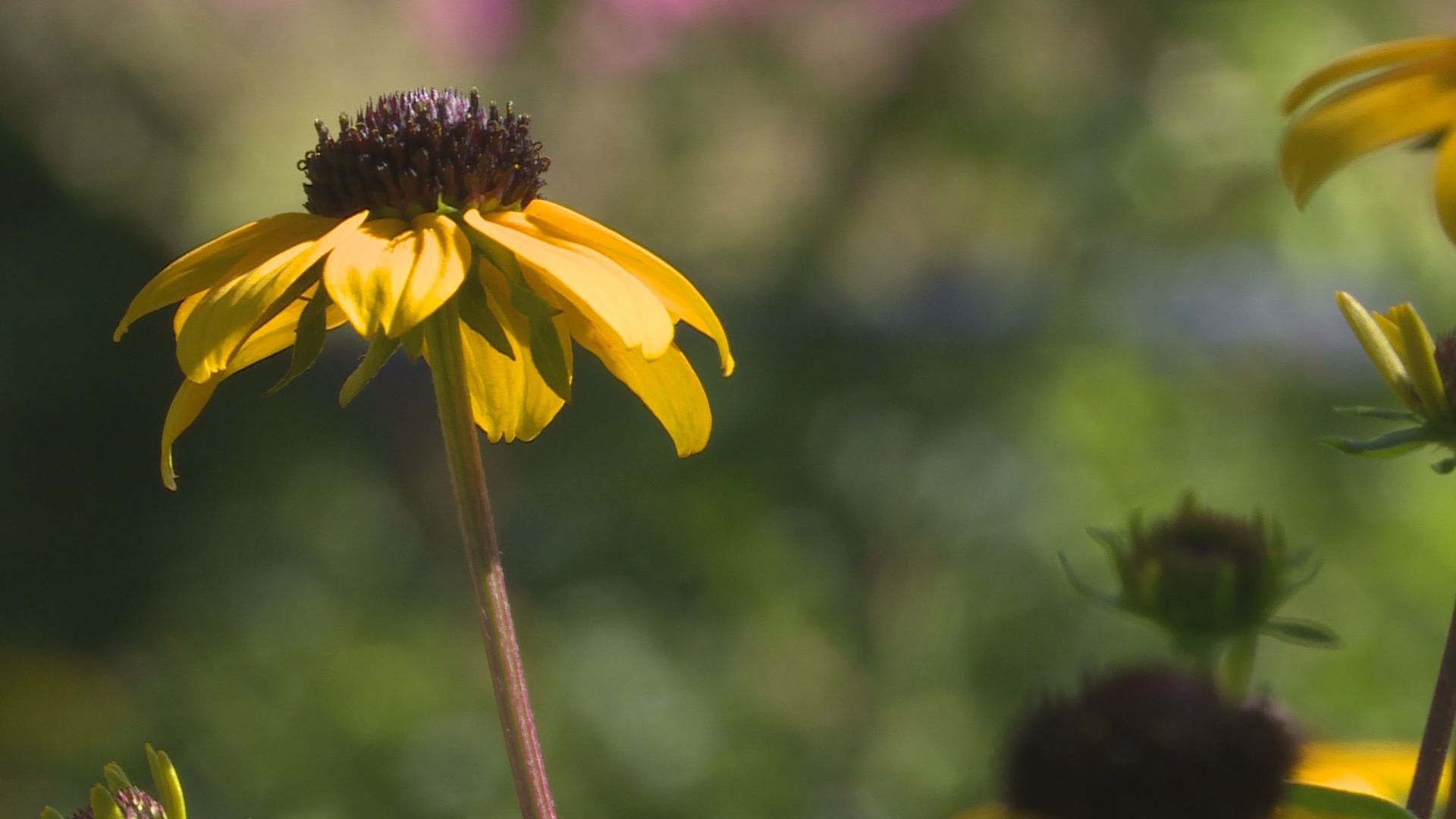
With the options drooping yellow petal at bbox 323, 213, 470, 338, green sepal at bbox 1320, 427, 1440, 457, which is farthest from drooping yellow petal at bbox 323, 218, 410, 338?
green sepal at bbox 1320, 427, 1440, 457

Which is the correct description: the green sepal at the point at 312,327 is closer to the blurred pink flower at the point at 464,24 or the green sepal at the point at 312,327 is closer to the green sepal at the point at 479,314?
the green sepal at the point at 479,314

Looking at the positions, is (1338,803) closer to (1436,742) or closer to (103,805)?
(1436,742)

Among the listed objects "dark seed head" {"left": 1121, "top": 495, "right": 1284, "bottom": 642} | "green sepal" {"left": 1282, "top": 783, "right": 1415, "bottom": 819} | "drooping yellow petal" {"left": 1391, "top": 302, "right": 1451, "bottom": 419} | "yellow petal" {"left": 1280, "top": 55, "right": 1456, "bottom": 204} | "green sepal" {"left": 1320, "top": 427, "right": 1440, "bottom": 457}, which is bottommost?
"green sepal" {"left": 1282, "top": 783, "right": 1415, "bottom": 819}

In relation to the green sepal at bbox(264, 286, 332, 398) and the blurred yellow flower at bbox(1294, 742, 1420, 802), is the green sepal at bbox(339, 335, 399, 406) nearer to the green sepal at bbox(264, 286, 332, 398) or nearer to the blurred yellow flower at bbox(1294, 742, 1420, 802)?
→ the green sepal at bbox(264, 286, 332, 398)

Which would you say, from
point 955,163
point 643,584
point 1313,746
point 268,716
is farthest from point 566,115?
point 1313,746

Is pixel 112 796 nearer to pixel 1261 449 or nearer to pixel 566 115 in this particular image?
pixel 1261 449
